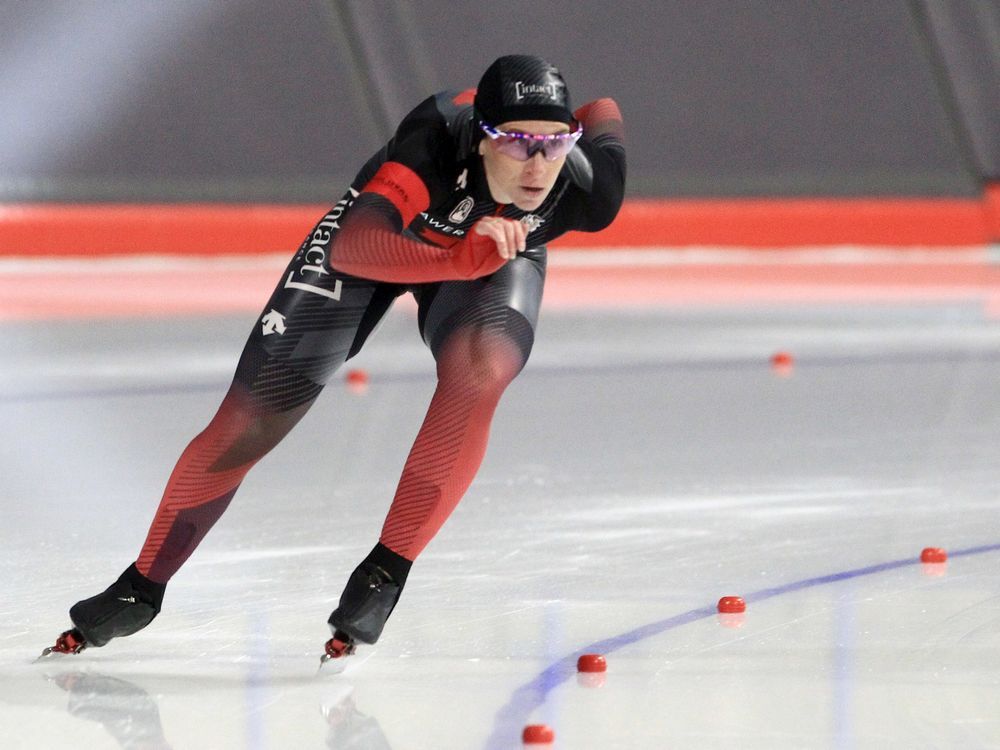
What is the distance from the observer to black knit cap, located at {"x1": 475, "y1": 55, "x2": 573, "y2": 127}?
2.57m

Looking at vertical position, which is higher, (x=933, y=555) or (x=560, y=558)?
(x=560, y=558)

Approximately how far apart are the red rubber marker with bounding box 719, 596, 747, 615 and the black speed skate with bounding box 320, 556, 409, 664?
61 cm

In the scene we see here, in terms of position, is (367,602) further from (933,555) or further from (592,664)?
(933,555)

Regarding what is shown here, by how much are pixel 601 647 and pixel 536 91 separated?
876 mm

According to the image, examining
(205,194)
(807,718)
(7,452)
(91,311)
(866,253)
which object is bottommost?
(866,253)

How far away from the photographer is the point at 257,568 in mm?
3256

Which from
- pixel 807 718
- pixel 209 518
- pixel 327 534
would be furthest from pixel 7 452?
pixel 807 718

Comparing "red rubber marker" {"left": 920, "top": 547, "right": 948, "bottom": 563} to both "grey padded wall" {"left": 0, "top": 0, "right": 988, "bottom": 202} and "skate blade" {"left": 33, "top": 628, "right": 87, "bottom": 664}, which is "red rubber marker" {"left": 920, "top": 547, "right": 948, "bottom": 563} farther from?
"grey padded wall" {"left": 0, "top": 0, "right": 988, "bottom": 202}

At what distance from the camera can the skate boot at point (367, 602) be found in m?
2.56

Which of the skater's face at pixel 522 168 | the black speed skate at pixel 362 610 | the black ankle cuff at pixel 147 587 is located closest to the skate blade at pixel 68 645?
the black ankle cuff at pixel 147 587

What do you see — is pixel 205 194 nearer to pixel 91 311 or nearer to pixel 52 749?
pixel 91 311

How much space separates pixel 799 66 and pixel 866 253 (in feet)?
3.85

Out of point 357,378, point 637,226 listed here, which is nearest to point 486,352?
point 357,378

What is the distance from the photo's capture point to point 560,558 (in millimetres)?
3320
